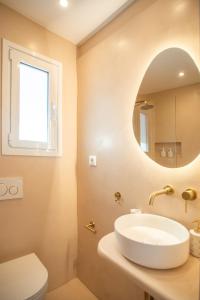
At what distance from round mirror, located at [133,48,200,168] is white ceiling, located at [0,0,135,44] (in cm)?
68

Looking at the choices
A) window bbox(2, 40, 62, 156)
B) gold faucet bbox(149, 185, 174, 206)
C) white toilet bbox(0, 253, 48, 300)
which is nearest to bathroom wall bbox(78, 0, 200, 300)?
gold faucet bbox(149, 185, 174, 206)

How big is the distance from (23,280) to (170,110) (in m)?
1.47

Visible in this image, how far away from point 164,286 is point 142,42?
1.44m

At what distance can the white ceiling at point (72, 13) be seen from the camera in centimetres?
141

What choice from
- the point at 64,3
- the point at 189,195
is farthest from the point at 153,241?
the point at 64,3

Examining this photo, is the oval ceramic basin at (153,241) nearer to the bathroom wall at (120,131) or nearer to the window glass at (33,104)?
the bathroom wall at (120,131)

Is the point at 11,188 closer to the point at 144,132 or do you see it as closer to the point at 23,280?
the point at 23,280

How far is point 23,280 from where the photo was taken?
115 centimetres

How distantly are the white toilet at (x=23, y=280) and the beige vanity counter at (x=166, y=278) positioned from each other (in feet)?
1.82

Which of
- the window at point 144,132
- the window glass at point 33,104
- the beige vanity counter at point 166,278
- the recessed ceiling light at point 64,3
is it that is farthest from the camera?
the window glass at point 33,104

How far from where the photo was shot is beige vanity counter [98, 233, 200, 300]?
664 mm

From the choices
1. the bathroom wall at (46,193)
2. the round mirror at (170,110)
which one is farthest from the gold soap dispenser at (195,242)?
the bathroom wall at (46,193)

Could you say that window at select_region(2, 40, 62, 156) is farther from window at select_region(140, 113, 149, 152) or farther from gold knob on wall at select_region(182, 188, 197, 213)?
gold knob on wall at select_region(182, 188, 197, 213)

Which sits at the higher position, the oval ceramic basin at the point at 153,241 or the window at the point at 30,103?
the window at the point at 30,103
